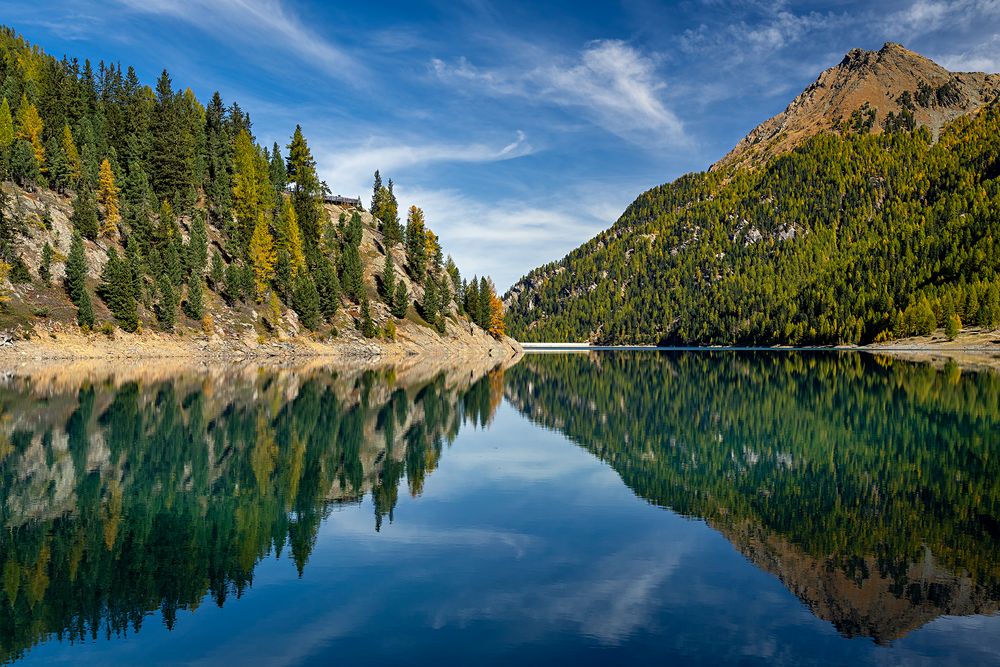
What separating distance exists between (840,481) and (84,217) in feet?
352

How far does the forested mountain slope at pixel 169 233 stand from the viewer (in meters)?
90.3

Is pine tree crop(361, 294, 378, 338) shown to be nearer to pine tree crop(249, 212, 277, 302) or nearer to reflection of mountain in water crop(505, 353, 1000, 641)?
pine tree crop(249, 212, 277, 302)

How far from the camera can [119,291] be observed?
9106 cm

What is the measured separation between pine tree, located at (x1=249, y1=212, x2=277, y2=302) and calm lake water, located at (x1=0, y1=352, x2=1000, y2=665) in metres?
78.4

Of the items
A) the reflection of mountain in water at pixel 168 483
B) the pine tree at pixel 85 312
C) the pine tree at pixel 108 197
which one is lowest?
the reflection of mountain in water at pixel 168 483

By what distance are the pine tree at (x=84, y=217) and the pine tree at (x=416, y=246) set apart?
7613cm

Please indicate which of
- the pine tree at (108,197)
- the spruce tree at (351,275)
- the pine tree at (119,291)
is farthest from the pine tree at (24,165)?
the spruce tree at (351,275)

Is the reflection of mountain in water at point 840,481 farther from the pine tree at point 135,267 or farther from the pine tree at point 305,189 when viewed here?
the pine tree at point 305,189

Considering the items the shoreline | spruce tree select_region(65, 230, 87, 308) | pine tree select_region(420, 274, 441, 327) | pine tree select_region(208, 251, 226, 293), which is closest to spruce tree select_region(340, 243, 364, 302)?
the shoreline

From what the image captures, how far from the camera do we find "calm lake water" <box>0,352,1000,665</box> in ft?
39.1

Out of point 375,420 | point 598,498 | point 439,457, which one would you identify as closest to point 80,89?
point 375,420

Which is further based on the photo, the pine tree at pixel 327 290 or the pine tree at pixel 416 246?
the pine tree at pixel 416 246

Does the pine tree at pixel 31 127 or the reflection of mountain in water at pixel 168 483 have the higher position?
the pine tree at pixel 31 127

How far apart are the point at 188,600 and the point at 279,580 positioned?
202 centimetres
